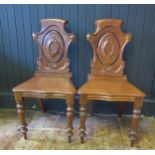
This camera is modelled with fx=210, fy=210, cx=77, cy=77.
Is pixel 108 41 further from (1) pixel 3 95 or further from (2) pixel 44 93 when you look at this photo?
(1) pixel 3 95

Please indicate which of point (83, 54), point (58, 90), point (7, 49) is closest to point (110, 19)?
point (83, 54)

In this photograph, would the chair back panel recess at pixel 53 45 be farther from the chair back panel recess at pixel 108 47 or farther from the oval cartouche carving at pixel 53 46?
the chair back panel recess at pixel 108 47

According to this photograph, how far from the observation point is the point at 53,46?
81.6 inches

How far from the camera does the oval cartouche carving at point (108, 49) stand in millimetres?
2016

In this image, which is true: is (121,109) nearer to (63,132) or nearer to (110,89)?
(110,89)

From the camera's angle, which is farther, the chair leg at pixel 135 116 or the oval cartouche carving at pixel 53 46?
the oval cartouche carving at pixel 53 46

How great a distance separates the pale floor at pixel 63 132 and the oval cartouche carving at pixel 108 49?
0.67 m

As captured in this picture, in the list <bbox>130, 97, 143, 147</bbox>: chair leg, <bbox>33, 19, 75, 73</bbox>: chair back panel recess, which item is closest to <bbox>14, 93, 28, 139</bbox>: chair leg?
<bbox>33, 19, 75, 73</bbox>: chair back panel recess

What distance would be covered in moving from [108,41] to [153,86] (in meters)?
0.74

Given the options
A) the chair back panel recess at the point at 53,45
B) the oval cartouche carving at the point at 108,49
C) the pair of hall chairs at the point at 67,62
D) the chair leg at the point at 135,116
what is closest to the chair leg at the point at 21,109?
the pair of hall chairs at the point at 67,62

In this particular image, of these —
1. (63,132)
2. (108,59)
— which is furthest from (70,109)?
(108,59)

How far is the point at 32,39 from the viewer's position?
2.23m

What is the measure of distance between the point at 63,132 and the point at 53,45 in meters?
0.86

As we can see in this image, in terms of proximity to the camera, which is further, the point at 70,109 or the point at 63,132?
the point at 63,132
